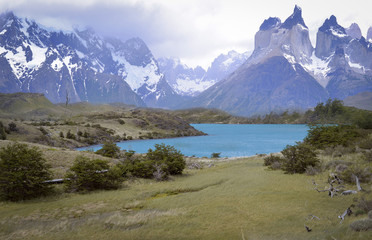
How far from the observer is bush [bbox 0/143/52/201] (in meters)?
13.3

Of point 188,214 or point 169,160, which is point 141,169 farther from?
point 188,214

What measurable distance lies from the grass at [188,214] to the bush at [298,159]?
3.09 m

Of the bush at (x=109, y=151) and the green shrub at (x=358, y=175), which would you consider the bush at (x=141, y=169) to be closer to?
the bush at (x=109, y=151)

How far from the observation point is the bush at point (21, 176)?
13344 mm

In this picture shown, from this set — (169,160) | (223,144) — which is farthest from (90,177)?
(223,144)

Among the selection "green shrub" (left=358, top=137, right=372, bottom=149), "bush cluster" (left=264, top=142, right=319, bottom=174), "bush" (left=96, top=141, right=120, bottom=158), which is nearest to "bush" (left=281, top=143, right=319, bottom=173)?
"bush cluster" (left=264, top=142, right=319, bottom=174)

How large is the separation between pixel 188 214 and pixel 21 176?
873 centimetres

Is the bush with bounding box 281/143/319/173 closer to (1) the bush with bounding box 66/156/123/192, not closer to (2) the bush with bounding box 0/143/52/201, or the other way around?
(1) the bush with bounding box 66/156/123/192

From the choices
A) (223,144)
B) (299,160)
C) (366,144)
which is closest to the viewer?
(299,160)

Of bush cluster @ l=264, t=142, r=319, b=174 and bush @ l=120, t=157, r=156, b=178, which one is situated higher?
bush cluster @ l=264, t=142, r=319, b=174

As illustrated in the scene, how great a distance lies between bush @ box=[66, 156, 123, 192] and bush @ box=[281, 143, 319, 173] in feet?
38.2

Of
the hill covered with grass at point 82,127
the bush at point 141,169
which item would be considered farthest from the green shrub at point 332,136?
the hill covered with grass at point 82,127

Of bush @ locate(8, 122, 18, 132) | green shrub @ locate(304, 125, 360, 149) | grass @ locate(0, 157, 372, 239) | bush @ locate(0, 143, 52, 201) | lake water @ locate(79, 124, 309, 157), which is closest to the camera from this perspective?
grass @ locate(0, 157, 372, 239)

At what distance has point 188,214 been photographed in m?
10.7
